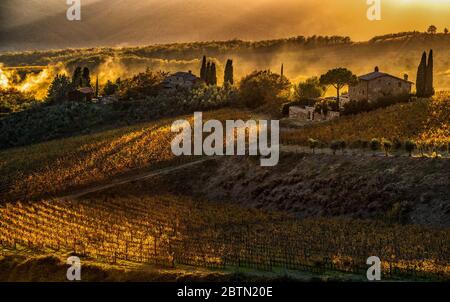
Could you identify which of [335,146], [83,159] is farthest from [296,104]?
[335,146]

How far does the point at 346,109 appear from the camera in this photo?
85.2 m

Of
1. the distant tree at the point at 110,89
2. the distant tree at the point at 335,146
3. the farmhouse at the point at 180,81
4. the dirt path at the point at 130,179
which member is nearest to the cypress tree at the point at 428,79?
the distant tree at the point at 335,146

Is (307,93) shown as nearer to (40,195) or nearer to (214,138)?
(214,138)

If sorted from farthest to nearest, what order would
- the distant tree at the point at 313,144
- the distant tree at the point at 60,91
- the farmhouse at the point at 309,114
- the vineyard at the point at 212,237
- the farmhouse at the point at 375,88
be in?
the distant tree at the point at 60,91, the farmhouse at the point at 375,88, the farmhouse at the point at 309,114, the distant tree at the point at 313,144, the vineyard at the point at 212,237

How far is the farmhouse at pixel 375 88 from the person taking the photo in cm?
8956

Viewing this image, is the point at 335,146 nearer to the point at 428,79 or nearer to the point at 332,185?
the point at 332,185

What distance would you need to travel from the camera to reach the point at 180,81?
126 meters

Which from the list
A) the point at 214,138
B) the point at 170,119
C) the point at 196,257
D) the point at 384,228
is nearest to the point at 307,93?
the point at 170,119

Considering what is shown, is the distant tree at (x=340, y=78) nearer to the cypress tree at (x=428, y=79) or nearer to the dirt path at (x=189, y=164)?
the cypress tree at (x=428, y=79)

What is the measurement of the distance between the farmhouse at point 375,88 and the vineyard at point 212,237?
36.7 m

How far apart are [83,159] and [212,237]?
35.2 metres

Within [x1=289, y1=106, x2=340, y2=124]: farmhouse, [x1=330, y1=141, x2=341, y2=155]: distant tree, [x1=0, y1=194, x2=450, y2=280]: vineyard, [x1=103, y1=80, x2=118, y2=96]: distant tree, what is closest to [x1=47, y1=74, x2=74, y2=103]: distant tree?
[x1=103, y1=80, x2=118, y2=96]: distant tree

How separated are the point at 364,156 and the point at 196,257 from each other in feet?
78.2
